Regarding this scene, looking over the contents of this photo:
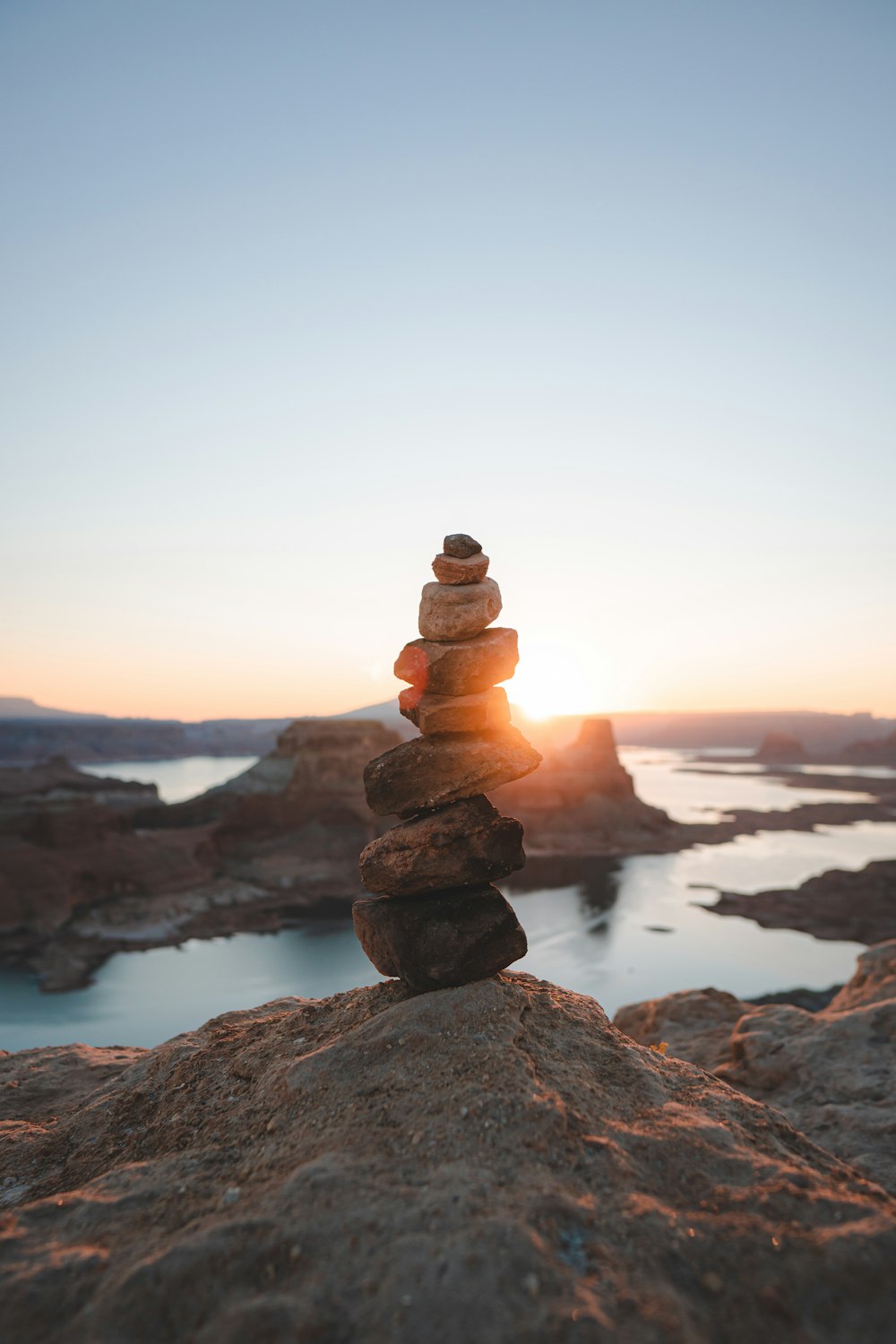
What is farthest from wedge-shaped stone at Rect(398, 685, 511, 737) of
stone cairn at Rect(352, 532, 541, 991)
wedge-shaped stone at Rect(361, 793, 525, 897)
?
wedge-shaped stone at Rect(361, 793, 525, 897)

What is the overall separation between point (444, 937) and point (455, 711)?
2.24 metres

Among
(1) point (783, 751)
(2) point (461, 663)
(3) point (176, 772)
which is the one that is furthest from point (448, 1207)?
(1) point (783, 751)

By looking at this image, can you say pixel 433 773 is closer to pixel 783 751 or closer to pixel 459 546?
pixel 459 546

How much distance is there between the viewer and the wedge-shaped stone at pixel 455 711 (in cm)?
759

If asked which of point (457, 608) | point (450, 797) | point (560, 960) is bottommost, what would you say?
point (560, 960)

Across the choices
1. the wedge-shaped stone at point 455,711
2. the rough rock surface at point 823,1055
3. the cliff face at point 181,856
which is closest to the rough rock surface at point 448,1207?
the wedge-shaped stone at point 455,711

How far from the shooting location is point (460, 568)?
24.9 feet

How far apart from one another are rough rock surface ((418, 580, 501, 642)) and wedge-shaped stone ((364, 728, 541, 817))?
1166mm

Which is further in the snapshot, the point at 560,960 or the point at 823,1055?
the point at 560,960

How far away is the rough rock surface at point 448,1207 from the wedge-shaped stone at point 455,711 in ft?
8.63

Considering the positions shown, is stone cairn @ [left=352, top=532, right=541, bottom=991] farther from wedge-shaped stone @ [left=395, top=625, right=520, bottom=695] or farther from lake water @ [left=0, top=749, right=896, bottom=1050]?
lake water @ [left=0, top=749, right=896, bottom=1050]

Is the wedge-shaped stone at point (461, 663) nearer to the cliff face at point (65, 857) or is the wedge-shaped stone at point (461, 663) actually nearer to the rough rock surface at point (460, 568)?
the rough rock surface at point (460, 568)

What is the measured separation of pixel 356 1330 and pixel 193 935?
3979 cm

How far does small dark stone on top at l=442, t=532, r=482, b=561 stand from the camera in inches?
303
